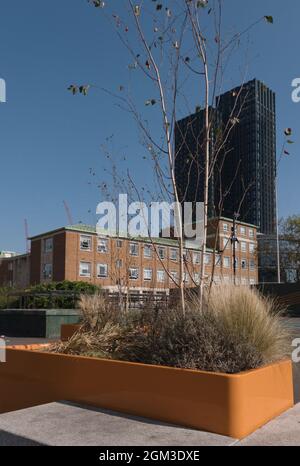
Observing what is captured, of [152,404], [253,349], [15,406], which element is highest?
[253,349]

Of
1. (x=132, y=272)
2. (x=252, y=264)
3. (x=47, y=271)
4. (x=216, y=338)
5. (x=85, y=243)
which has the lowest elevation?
(x=216, y=338)

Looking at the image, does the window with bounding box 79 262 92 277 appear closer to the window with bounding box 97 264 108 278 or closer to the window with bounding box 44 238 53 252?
the window with bounding box 97 264 108 278

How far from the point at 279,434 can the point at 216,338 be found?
1.20 metres

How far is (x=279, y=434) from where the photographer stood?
457cm

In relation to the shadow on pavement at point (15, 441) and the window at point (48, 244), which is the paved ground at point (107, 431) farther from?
the window at point (48, 244)

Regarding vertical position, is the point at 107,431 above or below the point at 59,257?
below

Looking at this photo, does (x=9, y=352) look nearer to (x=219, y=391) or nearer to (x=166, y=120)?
(x=219, y=391)

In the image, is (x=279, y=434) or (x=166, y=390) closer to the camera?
(x=279, y=434)

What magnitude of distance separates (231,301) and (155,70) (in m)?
4.15

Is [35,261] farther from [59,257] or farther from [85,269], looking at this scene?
[85,269]

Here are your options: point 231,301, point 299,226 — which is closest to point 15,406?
point 231,301

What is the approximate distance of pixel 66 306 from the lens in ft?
64.1
